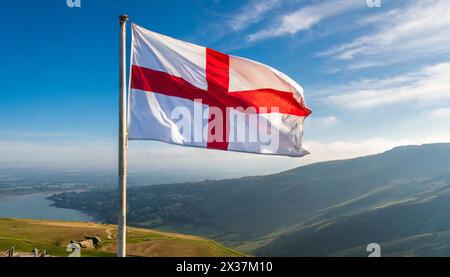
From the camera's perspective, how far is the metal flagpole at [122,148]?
952 cm

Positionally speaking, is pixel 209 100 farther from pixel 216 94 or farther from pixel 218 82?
pixel 218 82

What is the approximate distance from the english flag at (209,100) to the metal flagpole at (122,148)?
0.63 meters

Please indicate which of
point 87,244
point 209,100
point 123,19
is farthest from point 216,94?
point 87,244

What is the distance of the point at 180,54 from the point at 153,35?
0.88m

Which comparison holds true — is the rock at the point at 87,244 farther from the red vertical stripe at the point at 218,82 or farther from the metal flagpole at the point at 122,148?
the metal flagpole at the point at 122,148

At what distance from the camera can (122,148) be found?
9.82 meters

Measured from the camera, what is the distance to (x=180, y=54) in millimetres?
11625

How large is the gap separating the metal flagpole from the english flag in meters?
0.63

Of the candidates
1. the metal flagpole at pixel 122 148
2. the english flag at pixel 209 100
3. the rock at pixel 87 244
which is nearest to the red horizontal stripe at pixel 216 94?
the english flag at pixel 209 100

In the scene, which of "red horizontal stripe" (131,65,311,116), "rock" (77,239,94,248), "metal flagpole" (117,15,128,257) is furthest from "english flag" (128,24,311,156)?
"rock" (77,239,94,248)

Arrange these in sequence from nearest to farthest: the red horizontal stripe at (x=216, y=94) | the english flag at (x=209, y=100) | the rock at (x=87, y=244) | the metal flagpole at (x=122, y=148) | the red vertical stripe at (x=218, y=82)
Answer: the metal flagpole at (x=122, y=148) < the english flag at (x=209, y=100) < the red horizontal stripe at (x=216, y=94) < the red vertical stripe at (x=218, y=82) < the rock at (x=87, y=244)
